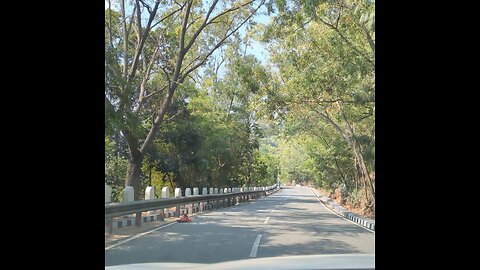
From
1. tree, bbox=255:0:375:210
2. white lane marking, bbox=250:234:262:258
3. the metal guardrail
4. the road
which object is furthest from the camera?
tree, bbox=255:0:375:210

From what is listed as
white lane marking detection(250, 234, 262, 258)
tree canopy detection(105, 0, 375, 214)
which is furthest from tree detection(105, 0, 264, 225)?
white lane marking detection(250, 234, 262, 258)

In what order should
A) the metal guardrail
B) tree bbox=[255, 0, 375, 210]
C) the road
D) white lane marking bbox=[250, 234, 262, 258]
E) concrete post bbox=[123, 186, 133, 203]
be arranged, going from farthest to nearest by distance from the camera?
tree bbox=[255, 0, 375, 210], concrete post bbox=[123, 186, 133, 203], the metal guardrail, white lane marking bbox=[250, 234, 262, 258], the road

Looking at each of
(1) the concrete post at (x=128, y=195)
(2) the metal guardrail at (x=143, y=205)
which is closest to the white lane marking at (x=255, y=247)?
(2) the metal guardrail at (x=143, y=205)

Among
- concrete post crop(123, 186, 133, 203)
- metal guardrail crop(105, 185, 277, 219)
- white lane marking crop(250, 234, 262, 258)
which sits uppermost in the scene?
concrete post crop(123, 186, 133, 203)

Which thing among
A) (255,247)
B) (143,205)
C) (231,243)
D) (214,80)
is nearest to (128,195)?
(143,205)

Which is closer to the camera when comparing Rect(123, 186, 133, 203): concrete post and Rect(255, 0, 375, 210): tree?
Rect(123, 186, 133, 203): concrete post

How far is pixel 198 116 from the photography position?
2362 cm

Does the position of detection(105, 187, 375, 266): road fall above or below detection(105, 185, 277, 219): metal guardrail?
below

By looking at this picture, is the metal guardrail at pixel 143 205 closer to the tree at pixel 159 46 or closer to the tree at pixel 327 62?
the tree at pixel 159 46

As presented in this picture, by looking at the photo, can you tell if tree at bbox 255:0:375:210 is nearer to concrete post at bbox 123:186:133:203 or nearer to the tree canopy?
the tree canopy

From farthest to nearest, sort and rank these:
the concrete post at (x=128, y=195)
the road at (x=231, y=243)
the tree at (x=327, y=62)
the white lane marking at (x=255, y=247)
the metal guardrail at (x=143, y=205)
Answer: the tree at (x=327, y=62), the concrete post at (x=128, y=195), the metal guardrail at (x=143, y=205), the white lane marking at (x=255, y=247), the road at (x=231, y=243)
